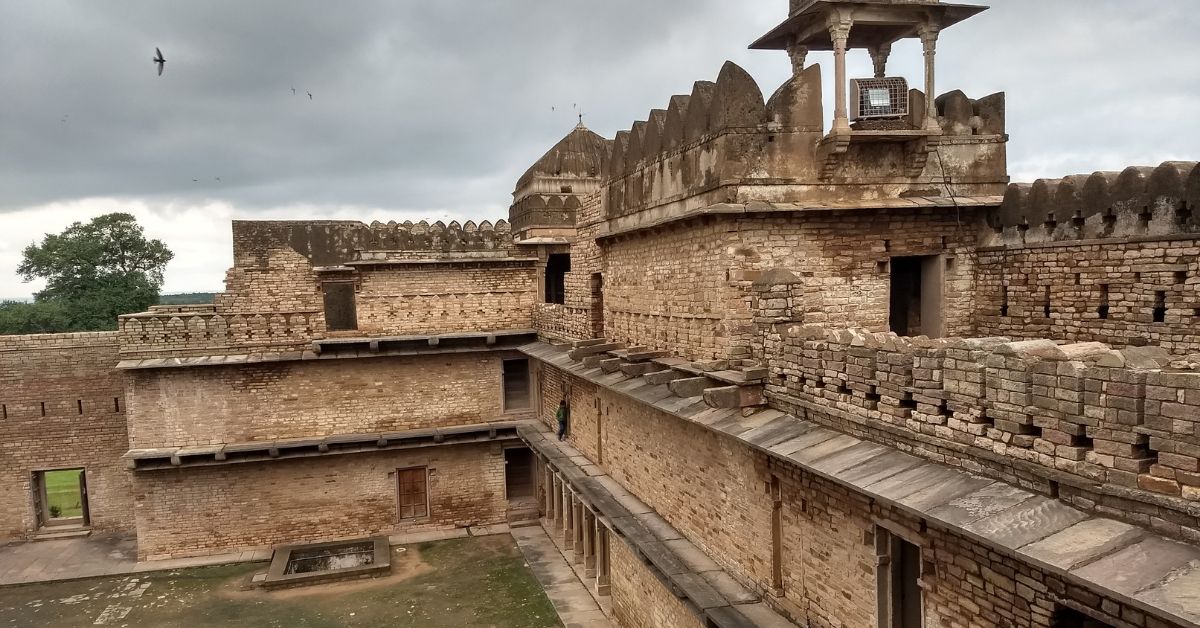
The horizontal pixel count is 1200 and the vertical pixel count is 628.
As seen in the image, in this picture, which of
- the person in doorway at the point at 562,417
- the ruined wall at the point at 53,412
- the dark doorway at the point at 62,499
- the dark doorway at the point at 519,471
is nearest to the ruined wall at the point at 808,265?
the person in doorway at the point at 562,417

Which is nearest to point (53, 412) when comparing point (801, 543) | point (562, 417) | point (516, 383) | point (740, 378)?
point (516, 383)

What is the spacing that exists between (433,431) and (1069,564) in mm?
15278

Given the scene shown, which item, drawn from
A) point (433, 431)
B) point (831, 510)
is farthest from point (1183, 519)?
point (433, 431)

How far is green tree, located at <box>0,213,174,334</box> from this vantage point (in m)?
33.2

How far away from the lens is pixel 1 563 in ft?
55.6

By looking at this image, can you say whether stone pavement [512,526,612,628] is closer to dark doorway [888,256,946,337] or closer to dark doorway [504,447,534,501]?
dark doorway [504,447,534,501]

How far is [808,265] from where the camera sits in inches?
376

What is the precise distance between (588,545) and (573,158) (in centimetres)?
1066

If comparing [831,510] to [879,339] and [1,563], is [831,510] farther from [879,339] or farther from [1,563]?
[1,563]

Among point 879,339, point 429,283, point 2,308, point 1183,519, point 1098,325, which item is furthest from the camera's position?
point 2,308

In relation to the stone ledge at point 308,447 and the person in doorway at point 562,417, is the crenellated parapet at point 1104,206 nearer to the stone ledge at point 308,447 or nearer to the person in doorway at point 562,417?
the person in doorway at point 562,417

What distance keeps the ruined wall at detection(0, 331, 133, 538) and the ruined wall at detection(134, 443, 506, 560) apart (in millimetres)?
2514

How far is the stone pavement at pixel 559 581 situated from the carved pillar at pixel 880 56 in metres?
9.59

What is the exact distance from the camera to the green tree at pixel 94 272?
33188 mm
